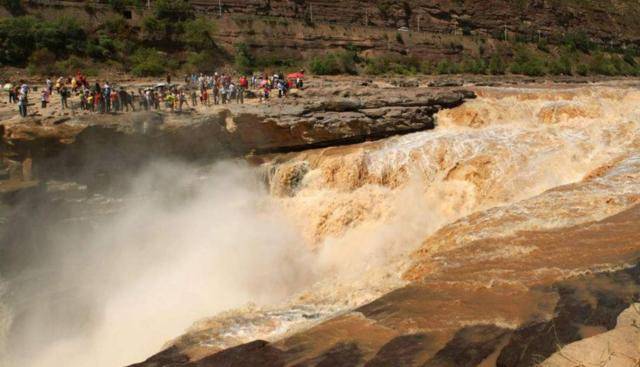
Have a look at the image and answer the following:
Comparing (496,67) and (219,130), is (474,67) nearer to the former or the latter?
(496,67)

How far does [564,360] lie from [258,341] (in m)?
3.27

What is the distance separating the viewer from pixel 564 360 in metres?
4.23

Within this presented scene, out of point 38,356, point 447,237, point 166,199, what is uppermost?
point 447,237

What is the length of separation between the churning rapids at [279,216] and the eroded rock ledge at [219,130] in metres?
0.47

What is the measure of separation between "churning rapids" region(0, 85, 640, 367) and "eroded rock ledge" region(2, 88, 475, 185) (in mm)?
466

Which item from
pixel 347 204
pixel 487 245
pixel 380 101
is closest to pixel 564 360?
pixel 487 245

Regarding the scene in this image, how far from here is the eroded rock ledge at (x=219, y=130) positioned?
1425 centimetres

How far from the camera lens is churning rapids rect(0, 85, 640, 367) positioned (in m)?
11.6

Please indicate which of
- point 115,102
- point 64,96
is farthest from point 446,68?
point 64,96

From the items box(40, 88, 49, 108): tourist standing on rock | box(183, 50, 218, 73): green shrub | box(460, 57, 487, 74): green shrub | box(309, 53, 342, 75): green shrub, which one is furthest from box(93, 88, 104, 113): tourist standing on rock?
box(460, 57, 487, 74): green shrub

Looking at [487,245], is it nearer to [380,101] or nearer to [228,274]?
[228,274]

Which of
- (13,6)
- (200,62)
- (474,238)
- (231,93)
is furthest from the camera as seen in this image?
(200,62)

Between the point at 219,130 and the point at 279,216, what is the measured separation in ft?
10.4

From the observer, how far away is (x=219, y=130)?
15.6 metres
